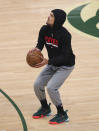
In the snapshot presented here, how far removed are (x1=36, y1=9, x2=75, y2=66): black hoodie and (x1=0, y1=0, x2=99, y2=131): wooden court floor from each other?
129 centimetres

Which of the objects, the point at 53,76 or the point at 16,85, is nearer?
the point at 53,76

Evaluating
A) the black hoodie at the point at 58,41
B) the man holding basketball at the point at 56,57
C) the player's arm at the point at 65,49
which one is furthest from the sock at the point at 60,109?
the player's arm at the point at 65,49

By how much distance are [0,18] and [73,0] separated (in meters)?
2.89

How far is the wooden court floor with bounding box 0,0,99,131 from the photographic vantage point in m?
7.64

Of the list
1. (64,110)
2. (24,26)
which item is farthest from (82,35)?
(64,110)

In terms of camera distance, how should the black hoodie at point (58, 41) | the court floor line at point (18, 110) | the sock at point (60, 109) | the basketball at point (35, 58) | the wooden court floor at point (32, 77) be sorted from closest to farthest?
1. the black hoodie at point (58, 41)
2. the basketball at point (35, 58)
3. the sock at point (60, 109)
4. the court floor line at point (18, 110)
5. the wooden court floor at point (32, 77)

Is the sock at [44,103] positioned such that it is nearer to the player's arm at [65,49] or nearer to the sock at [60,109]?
the sock at [60,109]

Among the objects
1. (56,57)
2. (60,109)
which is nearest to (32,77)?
(60,109)

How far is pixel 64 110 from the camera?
26.2ft

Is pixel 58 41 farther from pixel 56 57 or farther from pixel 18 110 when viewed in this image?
pixel 18 110

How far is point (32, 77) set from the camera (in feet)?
30.7

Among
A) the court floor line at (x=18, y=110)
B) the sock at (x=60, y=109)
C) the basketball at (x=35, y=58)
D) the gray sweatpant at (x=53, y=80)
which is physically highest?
the basketball at (x=35, y=58)

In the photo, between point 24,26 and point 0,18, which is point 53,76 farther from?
point 0,18

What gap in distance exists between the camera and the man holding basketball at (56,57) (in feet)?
22.6
